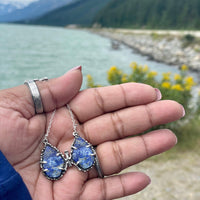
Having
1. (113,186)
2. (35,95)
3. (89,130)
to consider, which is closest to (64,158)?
(89,130)

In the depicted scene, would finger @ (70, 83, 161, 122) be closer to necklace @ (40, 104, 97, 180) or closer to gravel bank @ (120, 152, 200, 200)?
necklace @ (40, 104, 97, 180)

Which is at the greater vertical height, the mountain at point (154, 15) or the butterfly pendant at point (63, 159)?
the mountain at point (154, 15)

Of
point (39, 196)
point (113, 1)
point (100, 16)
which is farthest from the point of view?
point (113, 1)

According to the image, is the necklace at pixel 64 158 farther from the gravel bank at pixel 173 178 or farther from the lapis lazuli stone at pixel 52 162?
the gravel bank at pixel 173 178

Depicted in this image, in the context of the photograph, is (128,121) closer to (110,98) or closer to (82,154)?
(110,98)

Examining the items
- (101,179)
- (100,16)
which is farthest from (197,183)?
(100,16)

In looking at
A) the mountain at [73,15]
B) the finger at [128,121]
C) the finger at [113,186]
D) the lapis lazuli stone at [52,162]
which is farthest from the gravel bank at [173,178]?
the mountain at [73,15]

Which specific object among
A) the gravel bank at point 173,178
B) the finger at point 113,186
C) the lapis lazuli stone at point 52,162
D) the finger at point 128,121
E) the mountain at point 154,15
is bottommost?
the gravel bank at point 173,178

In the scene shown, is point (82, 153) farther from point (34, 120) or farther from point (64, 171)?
point (34, 120)
